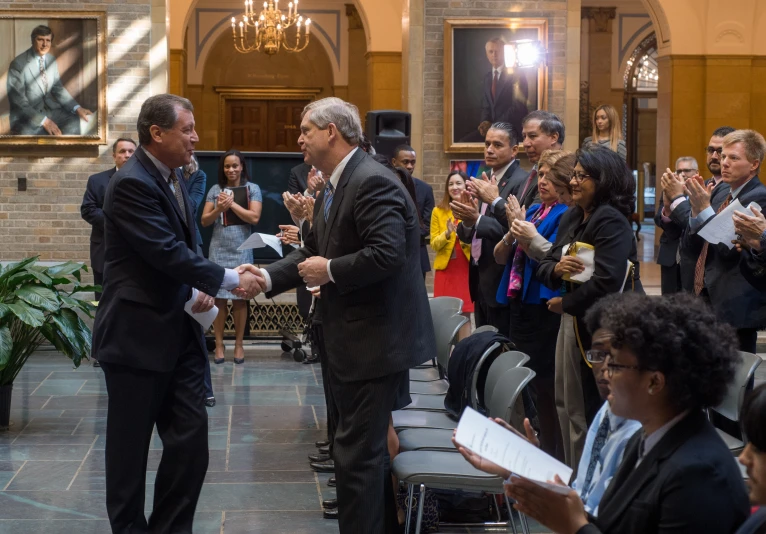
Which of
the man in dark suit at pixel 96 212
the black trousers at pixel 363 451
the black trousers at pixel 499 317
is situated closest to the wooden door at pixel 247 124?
the man in dark suit at pixel 96 212

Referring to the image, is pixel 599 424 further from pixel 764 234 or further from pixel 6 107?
pixel 6 107

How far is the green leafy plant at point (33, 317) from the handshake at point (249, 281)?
7.42ft

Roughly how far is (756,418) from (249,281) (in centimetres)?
258

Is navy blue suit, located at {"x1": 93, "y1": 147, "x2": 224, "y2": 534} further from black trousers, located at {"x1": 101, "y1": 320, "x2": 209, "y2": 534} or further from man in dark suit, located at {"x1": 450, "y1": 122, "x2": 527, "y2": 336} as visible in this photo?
man in dark suit, located at {"x1": 450, "y1": 122, "x2": 527, "y2": 336}

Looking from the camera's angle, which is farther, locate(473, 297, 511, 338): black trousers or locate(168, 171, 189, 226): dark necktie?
locate(473, 297, 511, 338): black trousers

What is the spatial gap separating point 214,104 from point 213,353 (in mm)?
12750

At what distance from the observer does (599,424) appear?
2895 mm

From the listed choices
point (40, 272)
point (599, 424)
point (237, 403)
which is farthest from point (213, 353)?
point (599, 424)

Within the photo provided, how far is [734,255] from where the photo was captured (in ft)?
17.1

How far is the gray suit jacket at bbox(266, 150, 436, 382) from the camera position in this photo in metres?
3.60

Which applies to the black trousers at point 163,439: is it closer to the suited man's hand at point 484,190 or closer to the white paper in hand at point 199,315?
the white paper in hand at point 199,315

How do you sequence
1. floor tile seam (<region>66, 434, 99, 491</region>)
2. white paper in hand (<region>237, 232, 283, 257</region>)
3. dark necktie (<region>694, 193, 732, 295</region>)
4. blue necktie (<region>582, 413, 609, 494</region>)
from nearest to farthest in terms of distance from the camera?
blue necktie (<region>582, 413, 609, 494</region>)
white paper in hand (<region>237, 232, 283, 257</region>)
floor tile seam (<region>66, 434, 99, 491</region>)
dark necktie (<region>694, 193, 732, 295</region>)

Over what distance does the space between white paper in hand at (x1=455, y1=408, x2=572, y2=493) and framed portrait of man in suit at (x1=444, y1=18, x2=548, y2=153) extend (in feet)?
32.0

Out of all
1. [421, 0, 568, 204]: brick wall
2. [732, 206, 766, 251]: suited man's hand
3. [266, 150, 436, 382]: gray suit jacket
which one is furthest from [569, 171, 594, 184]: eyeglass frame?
[421, 0, 568, 204]: brick wall
